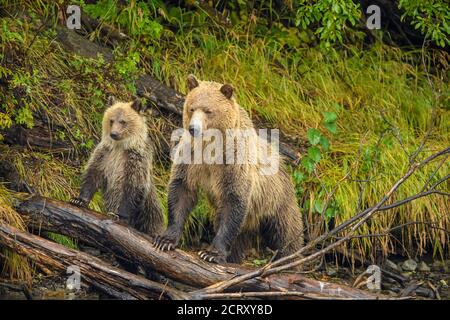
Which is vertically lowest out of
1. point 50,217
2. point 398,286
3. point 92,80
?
point 398,286

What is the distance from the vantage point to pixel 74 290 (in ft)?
24.5

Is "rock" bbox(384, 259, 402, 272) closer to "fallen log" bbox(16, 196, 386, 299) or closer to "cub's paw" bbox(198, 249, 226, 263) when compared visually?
"fallen log" bbox(16, 196, 386, 299)

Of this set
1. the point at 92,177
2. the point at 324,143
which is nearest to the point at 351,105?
the point at 324,143

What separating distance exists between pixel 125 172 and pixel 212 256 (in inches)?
46.5

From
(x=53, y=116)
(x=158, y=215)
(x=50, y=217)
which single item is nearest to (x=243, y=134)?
(x=158, y=215)

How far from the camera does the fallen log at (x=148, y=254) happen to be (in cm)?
702

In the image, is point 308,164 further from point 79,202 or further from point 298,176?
point 79,202

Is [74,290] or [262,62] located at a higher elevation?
[262,62]

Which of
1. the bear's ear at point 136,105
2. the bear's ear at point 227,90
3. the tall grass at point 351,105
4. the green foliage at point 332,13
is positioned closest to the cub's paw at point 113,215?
the bear's ear at point 136,105

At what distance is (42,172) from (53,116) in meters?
0.71

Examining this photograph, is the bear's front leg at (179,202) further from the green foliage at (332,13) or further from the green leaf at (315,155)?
the green foliage at (332,13)

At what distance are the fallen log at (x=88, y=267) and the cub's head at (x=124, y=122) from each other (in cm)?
127

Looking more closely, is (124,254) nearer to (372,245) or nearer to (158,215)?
(158,215)

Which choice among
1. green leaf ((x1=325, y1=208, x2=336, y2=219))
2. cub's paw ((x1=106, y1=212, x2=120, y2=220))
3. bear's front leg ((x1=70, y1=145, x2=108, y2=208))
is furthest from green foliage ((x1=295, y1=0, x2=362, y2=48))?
cub's paw ((x1=106, y1=212, x2=120, y2=220))
